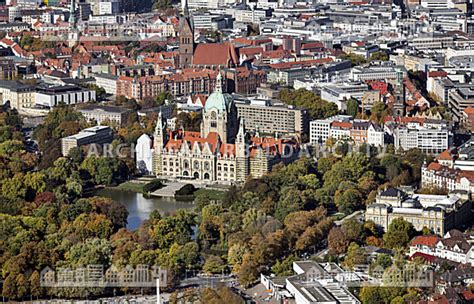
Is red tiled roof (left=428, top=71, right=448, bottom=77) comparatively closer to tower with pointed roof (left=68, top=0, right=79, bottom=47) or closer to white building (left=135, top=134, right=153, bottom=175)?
white building (left=135, top=134, right=153, bottom=175)

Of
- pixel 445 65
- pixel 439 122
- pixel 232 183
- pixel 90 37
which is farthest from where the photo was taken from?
pixel 90 37

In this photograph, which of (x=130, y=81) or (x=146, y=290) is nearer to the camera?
(x=146, y=290)

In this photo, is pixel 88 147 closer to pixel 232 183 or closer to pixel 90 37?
pixel 232 183

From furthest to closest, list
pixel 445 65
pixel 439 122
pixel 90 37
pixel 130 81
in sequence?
pixel 90 37, pixel 445 65, pixel 130 81, pixel 439 122

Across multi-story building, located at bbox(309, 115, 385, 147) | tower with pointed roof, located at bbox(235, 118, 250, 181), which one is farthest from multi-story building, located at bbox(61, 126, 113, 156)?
multi-story building, located at bbox(309, 115, 385, 147)

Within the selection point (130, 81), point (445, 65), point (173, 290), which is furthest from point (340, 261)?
point (445, 65)

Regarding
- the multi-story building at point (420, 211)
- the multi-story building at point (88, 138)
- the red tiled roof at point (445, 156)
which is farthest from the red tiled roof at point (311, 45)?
the multi-story building at point (420, 211)

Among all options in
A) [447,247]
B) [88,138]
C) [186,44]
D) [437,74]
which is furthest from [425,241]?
[186,44]
